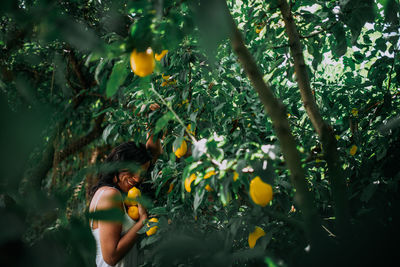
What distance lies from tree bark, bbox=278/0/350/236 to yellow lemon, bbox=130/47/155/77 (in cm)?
42

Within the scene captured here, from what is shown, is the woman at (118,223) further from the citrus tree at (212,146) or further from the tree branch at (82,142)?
the tree branch at (82,142)

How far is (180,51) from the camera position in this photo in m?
1.18

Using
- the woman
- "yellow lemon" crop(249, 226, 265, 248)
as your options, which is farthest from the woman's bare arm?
"yellow lemon" crop(249, 226, 265, 248)

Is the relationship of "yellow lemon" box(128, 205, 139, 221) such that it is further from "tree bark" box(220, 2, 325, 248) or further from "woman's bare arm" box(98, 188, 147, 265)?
"tree bark" box(220, 2, 325, 248)

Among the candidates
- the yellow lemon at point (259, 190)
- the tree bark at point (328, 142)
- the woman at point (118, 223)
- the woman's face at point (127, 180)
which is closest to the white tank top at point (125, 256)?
the woman at point (118, 223)

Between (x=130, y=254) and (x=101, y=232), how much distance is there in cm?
30

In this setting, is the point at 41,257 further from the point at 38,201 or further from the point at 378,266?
the point at 378,266

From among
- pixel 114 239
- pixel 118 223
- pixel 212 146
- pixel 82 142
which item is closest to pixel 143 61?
pixel 212 146

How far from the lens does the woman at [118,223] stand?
4.27 ft

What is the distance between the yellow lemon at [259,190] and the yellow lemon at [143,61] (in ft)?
1.11

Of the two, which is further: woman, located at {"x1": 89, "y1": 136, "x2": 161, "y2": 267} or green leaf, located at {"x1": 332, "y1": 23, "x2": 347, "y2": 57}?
woman, located at {"x1": 89, "y1": 136, "x2": 161, "y2": 267}

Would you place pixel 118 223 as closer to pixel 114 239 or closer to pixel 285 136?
pixel 114 239

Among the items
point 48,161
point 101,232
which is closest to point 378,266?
point 101,232

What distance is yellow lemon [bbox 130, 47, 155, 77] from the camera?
1.90ft
